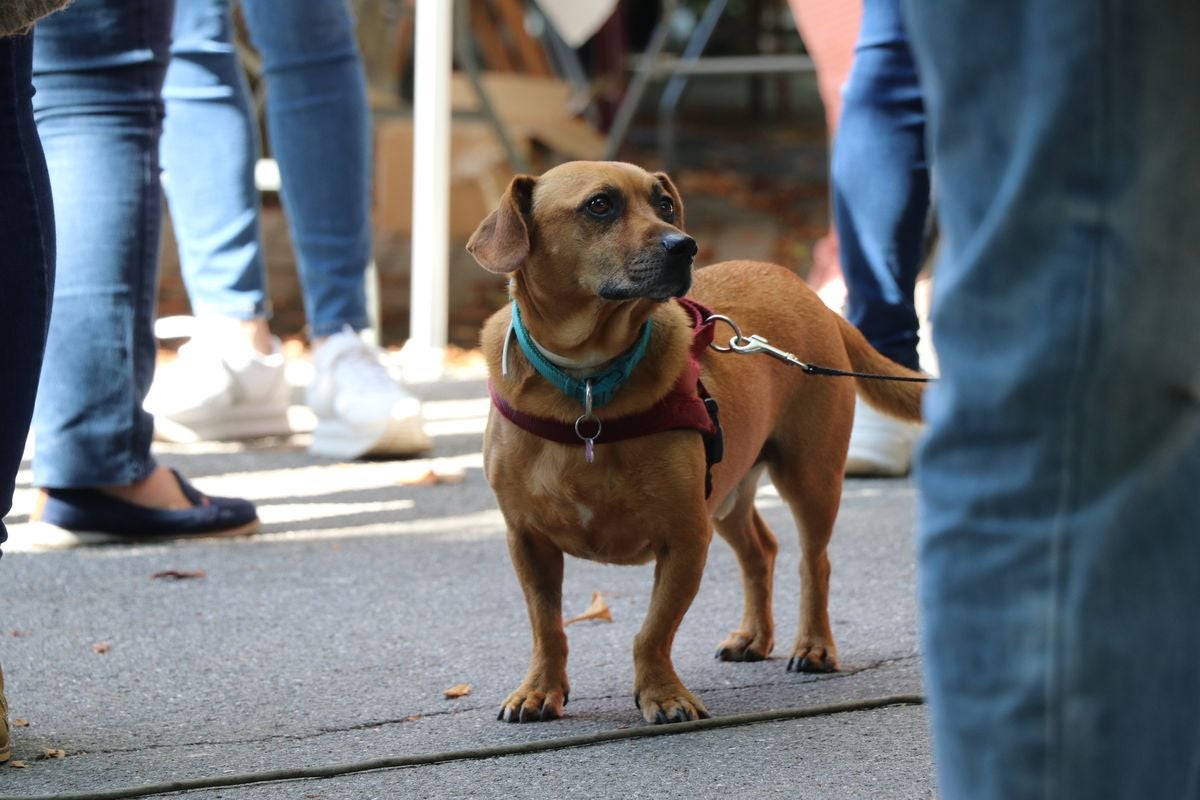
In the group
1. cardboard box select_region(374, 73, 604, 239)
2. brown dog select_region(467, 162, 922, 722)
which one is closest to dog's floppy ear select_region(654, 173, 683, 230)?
brown dog select_region(467, 162, 922, 722)

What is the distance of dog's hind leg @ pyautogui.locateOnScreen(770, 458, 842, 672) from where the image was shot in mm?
2566

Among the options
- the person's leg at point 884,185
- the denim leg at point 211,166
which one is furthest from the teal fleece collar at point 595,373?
the denim leg at point 211,166

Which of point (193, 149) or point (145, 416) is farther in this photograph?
point (193, 149)

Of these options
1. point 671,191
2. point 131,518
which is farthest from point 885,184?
point 131,518

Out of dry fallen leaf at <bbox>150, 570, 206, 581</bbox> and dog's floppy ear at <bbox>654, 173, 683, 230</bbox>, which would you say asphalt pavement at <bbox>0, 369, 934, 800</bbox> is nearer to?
dry fallen leaf at <bbox>150, 570, 206, 581</bbox>

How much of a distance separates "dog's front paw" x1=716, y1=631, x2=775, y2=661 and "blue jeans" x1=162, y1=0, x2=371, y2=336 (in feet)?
6.25

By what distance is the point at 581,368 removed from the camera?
2322 mm

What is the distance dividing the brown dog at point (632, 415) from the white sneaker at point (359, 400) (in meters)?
1.70

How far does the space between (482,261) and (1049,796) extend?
1517 millimetres

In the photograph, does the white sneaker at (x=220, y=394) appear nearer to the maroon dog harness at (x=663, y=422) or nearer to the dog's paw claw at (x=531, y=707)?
the maroon dog harness at (x=663, y=422)

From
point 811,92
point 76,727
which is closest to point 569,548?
point 76,727

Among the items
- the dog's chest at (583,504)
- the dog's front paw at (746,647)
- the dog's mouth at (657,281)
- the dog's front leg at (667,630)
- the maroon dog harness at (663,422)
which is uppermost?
the dog's mouth at (657,281)

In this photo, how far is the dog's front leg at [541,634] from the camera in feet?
7.48

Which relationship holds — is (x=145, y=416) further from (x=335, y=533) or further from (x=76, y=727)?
(x=76, y=727)
